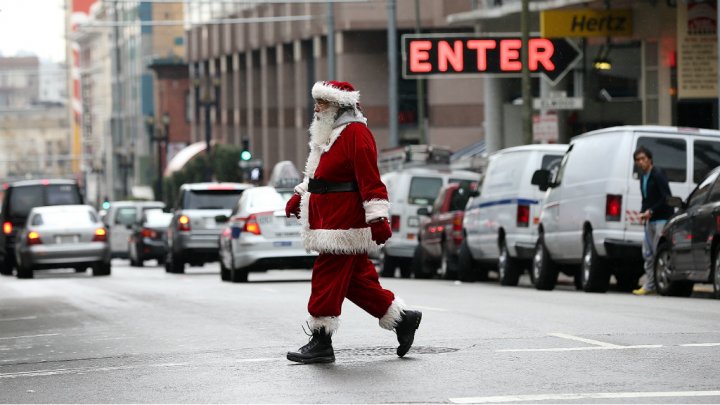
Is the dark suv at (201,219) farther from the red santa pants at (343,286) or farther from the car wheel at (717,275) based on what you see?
the red santa pants at (343,286)

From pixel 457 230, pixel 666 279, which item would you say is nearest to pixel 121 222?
pixel 457 230

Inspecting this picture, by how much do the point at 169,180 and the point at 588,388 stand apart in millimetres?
84372

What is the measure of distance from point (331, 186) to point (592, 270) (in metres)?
11.1

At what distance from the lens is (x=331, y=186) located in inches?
463

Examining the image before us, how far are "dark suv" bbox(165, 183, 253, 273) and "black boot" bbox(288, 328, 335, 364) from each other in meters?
23.5

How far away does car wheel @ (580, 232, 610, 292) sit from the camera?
22.3 m

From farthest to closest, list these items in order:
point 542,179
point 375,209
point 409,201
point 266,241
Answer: point 409,201 < point 266,241 < point 542,179 < point 375,209

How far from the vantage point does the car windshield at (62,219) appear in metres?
35.6

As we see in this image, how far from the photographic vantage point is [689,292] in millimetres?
21422

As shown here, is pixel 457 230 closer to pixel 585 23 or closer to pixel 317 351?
pixel 585 23

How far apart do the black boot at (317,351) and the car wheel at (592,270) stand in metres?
11.1

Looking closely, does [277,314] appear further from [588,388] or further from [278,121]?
[278,121]

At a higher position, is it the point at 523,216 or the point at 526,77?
the point at 526,77

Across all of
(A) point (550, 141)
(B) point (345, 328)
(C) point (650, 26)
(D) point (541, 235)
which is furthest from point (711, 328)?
(C) point (650, 26)
